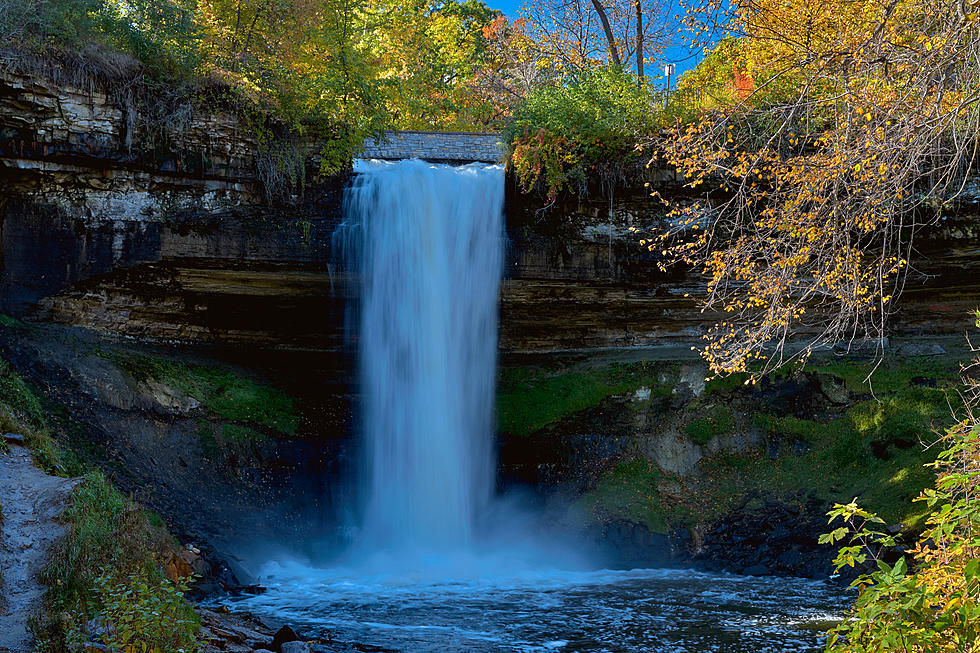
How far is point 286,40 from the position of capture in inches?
651

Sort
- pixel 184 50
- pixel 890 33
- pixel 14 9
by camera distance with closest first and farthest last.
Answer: pixel 890 33 < pixel 14 9 < pixel 184 50

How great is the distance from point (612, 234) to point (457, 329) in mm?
3652

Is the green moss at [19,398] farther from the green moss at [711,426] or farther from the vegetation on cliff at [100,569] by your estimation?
the green moss at [711,426]

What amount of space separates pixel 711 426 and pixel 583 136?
6.35 metres

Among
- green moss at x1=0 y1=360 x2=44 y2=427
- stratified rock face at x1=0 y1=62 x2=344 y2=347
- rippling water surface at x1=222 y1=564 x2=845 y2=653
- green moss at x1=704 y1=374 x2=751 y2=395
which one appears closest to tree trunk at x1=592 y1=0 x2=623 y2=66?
green moss at x1=704 y1=374 x2=751 y2=395

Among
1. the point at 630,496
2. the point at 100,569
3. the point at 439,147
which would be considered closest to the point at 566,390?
the point at 630,496

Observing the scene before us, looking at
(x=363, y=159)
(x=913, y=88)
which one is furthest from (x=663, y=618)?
(x=363, y=159)

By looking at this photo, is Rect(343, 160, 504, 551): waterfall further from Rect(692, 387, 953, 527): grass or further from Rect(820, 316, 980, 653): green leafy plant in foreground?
Rect(820, 316, 980, 653): green leafy plant in foreground

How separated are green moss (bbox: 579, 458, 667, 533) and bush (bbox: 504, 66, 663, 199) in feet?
18.5

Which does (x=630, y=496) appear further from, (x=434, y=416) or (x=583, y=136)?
(x=583, y=136)

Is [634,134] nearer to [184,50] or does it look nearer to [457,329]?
[457,329]

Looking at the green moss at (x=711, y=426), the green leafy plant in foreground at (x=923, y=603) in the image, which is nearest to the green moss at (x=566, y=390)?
the green moss at (x=711, y=426)

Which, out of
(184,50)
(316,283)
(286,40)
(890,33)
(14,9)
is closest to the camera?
(890,33)

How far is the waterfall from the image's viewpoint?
15.3 meters
